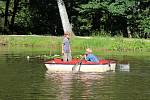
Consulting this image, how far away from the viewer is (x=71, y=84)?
2269 cm

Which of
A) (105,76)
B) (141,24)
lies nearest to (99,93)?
(105,76)

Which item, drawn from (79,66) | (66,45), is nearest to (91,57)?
(79,66)

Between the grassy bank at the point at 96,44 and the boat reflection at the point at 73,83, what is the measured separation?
1921cm

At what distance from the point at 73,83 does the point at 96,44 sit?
24331 mm

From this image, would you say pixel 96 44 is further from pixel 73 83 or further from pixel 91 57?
pixel 73 83

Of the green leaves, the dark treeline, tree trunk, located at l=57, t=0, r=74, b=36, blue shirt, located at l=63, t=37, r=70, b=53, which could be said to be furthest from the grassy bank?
blue shirt, located at l=63, t=37, r=70, b=53

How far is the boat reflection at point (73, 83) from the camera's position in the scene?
19.3 meters

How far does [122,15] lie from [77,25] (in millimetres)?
7834

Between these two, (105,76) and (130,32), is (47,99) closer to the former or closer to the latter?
(105,76)

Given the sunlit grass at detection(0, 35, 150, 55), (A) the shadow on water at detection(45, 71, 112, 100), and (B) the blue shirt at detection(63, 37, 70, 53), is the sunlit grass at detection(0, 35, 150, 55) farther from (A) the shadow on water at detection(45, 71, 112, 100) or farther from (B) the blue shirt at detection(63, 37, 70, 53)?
(A) the shadow on water at detection(45, 71, 112, 100)

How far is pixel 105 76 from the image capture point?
86.5ft

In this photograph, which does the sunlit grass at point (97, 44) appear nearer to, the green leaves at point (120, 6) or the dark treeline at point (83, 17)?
the green leaves at point (120, 6)

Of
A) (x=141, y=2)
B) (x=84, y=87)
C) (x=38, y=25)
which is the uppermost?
(x=84, y=87)

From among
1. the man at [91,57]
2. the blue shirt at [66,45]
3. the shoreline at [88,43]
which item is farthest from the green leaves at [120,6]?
the man at [91,57]
